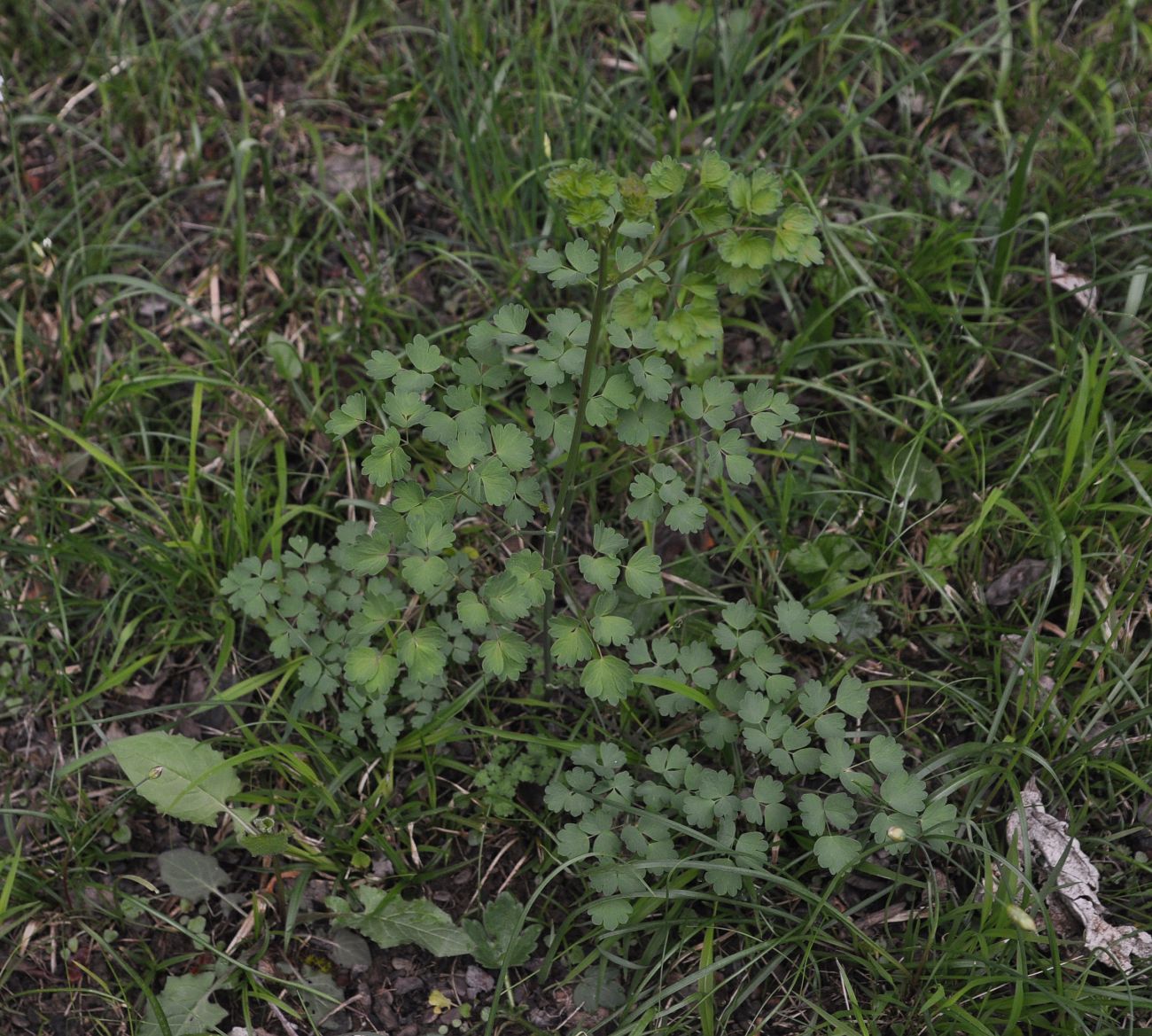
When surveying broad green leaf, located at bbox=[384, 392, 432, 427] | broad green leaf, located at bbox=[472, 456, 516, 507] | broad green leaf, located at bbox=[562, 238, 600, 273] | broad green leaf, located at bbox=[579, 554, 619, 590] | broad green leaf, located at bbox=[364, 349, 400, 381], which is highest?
broad green leaf, located at bbox=[562, 238, 600, 273]

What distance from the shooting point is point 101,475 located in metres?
2.64

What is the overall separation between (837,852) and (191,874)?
1355mm

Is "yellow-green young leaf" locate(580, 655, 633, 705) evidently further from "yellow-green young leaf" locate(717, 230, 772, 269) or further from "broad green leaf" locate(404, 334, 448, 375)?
"yellow-green young leaf" locate(717, 230, 772, 269)

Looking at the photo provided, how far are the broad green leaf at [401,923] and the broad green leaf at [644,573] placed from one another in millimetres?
839

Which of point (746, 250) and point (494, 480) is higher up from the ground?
point (746, 250)

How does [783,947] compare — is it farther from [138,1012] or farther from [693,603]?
[138,1012]

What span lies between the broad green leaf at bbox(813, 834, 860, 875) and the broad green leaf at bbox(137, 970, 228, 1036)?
48.4 inches

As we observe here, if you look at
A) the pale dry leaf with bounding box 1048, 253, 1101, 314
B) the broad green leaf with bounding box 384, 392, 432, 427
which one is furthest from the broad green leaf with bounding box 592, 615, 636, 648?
the pale dry leaf with bounding box 1048, 253, 1101, 314

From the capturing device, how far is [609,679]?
183 centimetres

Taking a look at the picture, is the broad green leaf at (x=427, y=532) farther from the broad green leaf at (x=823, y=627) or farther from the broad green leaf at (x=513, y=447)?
the broad green leaf at (x=823, y=627)

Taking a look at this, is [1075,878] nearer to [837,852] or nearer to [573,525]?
[837,852]

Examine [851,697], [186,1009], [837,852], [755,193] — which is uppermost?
[755,193]

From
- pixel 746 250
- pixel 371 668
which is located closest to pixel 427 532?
pixel 371 668

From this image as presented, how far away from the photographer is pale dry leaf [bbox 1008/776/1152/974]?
1914 millimetres
